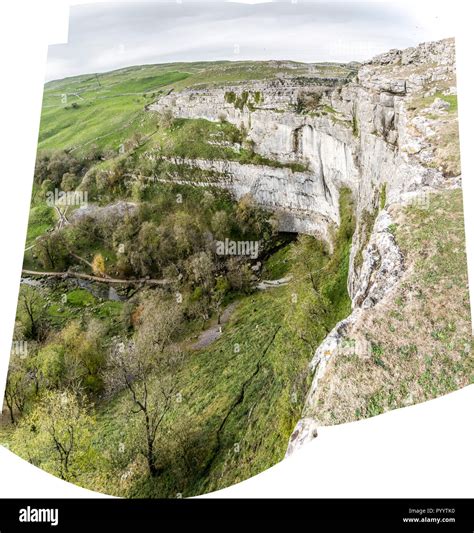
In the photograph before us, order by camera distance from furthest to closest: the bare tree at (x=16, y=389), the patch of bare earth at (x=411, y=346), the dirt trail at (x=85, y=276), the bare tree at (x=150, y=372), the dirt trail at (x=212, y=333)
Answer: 1. the dirt trail at (x=85, y=276)
2. the dirt trail at (x=212, y=333)
3. the bare tree at (x=16, y=389)
4. the bare tree at (x=150, y=372)
5. the patch of bare earth at (x=411, y=346)

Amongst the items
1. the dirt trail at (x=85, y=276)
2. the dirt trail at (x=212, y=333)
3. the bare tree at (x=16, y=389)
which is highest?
the dirt trail at (x=85, y=276)

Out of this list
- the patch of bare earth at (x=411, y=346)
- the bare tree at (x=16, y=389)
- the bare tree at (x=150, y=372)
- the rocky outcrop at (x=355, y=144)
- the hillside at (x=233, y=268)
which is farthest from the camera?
the bare tree at (x=16, y=389)

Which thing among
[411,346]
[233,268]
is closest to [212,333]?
[233,268]

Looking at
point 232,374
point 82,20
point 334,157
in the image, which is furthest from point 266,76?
point 232,374

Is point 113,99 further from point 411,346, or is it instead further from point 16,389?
point 411,346

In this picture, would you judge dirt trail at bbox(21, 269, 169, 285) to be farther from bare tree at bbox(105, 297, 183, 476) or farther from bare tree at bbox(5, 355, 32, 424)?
bare tree at bbox(5, 355, 32, 424)

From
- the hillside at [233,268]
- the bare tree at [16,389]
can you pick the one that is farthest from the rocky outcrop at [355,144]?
the bare tree at [16,389]

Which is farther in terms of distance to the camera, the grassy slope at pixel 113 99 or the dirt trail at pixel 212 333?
the grassy slope at pixel 113 99

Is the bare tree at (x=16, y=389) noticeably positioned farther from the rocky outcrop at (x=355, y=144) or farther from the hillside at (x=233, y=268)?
the rocky outcrop at (x=355, y=144)

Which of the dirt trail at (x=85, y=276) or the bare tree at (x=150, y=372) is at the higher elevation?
the dirt trail at (x=85, y=276)
